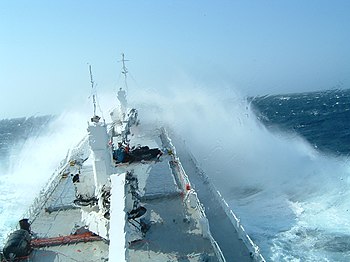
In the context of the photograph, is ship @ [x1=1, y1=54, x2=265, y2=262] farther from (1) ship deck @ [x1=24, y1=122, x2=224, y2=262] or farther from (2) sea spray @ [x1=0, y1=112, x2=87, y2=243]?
(2) sea spray @ [x1=0, y1=112, x2=87, y2=243]

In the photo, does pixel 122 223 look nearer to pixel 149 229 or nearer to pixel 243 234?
pixel 149 229

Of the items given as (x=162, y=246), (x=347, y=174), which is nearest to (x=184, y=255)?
(x=162, y=246)

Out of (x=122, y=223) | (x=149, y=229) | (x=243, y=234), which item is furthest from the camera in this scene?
(x=149, y=229)

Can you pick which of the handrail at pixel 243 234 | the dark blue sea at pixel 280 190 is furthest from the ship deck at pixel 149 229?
the dark blue sea at pixel 280 190

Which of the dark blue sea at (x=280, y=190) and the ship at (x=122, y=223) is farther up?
the ship at (x=122, y=223)

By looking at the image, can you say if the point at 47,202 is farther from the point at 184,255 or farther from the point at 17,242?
the point at 184,255

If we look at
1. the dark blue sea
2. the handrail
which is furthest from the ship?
the dark blue sea

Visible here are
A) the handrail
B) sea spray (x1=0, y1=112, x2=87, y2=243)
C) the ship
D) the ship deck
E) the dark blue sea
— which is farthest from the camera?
sea spray (x1=0, y1=112, x2=87, y2=243)

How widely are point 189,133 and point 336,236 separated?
3297cm

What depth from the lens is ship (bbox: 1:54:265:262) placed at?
16328 mm

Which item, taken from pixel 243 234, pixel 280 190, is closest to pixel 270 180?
pixel 280 190

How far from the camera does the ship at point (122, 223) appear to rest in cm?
1633

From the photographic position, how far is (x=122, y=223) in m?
14.5

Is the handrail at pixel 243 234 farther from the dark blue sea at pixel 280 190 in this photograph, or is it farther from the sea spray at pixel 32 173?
the sea spray at pixel 32 173
